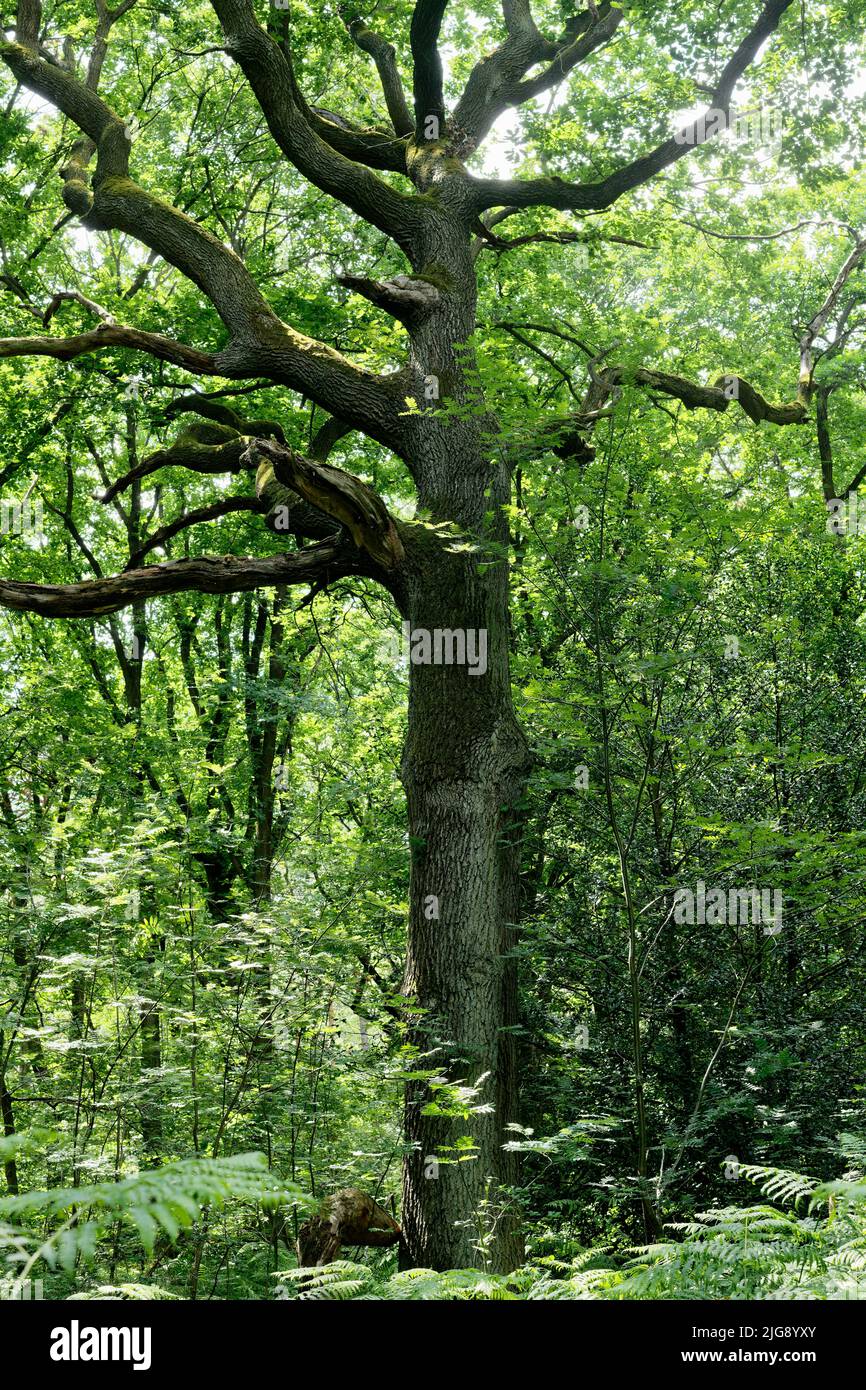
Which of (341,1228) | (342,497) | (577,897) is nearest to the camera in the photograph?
(341,1228)

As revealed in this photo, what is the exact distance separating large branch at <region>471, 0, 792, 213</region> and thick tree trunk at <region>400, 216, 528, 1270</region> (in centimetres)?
147

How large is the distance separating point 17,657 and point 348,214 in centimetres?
858

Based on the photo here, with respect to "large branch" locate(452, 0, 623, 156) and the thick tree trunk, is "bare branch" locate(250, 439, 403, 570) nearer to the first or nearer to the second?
the thick tree trunk

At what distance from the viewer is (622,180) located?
894 cm

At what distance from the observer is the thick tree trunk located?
6.50 m

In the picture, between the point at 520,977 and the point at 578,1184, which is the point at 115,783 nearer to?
the point at 520,977

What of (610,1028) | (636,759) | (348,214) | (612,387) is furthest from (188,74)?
(610,1028)

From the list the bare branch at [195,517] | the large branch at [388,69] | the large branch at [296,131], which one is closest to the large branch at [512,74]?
the large branch at [388,69]

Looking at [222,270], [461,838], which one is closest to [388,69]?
[222,270]

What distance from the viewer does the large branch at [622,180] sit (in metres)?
8.51

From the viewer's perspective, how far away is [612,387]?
951 centimetres

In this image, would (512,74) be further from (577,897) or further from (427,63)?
(577,897)

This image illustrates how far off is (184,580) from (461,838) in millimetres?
2626

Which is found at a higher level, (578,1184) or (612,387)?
(612,387)
